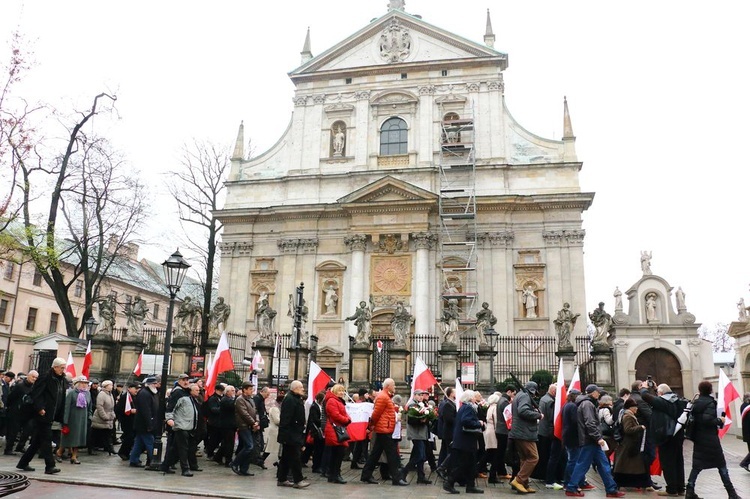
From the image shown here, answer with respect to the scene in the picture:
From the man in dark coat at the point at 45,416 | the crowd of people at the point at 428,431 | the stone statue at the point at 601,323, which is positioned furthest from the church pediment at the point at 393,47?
the man in dark coat at the point at 45,416

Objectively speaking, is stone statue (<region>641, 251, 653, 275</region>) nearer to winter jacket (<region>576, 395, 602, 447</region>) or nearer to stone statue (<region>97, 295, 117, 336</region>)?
winter jacket (<region>576, 395, 602, 447</region>)

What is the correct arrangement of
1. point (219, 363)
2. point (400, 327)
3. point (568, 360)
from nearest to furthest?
point (219, 363)
point (400, 327)
point (568, 360)

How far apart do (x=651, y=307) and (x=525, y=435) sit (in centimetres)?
1940

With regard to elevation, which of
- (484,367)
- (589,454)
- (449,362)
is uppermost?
(449,362)

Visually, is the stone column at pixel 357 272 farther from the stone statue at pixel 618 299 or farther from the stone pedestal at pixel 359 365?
the stone statue at pixel 618 299

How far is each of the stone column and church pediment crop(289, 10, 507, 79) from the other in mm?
10295

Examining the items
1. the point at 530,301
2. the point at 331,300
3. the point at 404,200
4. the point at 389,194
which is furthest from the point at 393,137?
the point at 530,301

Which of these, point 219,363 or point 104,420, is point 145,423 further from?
point 219,363

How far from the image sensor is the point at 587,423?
8.97 metres

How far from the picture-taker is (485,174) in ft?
101

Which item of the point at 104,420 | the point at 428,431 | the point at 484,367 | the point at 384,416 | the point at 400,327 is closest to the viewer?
the point at 384,416

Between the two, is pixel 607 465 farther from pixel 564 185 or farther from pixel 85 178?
pixel 85 178

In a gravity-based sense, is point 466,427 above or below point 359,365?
below

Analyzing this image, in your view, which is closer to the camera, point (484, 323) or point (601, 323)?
point (601, 323)
